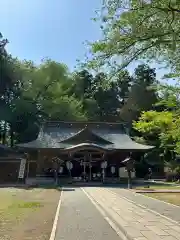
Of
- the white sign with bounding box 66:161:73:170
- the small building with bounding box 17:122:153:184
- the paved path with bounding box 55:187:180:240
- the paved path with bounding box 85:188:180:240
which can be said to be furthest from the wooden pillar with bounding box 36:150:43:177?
the paved path with bounding box 85:188:180:240

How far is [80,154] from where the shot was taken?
1278 inches

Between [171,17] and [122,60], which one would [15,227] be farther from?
[171,17]

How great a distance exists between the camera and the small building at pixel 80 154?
3141 cm

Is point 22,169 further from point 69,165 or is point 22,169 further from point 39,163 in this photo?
point 69,165

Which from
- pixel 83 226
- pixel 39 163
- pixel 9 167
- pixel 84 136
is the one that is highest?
pixel 84 136

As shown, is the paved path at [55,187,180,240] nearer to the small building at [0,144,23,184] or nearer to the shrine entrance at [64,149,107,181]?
the shrine entrance at [64,149,107,181]

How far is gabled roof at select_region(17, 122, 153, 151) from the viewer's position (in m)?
32.7

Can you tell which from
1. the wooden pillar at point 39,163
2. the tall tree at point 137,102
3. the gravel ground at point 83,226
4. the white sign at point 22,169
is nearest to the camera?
the gravel ground at point 83,226

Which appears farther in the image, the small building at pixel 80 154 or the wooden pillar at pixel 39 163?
the wooden pillar at pixel 39 163

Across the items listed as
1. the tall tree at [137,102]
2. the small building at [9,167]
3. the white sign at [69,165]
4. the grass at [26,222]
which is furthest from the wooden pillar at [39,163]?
the grass at [26,222]

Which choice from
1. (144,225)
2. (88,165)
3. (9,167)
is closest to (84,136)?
(88,165)

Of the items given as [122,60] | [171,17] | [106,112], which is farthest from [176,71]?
[106,112]

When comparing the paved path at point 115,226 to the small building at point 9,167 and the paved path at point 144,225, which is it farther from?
the small building at point 9,167

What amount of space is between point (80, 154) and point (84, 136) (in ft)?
9.04
